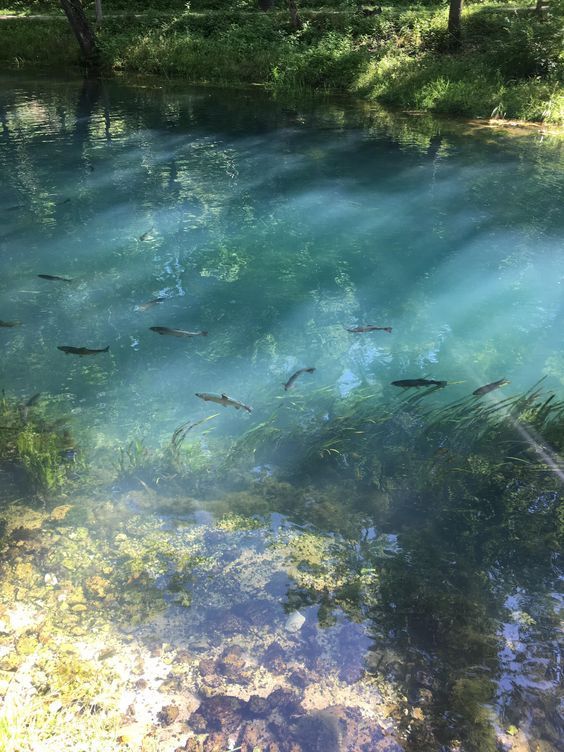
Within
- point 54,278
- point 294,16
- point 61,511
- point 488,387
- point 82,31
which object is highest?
point 294,16

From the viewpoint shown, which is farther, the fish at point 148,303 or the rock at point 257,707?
the fish at point 148,303

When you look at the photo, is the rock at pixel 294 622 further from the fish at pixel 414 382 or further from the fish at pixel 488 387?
the fish at pixel 488 387

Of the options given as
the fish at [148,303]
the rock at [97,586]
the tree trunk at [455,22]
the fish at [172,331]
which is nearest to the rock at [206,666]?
the rock at [97,586]

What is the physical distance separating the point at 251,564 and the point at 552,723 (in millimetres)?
1943

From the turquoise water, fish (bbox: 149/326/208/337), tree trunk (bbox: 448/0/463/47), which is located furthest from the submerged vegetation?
tree trunk (bbox: 448/0/463/47)

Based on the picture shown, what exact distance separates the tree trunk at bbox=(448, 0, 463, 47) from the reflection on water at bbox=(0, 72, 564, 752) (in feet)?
42.8

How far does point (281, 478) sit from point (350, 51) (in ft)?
66.9

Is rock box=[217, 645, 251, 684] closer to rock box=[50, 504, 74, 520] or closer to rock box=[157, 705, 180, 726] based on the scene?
rock box=[157, 705, 180, 726]

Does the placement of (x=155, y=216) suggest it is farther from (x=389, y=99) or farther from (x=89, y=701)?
(x=389, y=99)

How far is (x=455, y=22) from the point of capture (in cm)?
1966

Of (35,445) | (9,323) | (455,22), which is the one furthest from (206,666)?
(455,22)

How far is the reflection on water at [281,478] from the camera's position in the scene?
2885 mm

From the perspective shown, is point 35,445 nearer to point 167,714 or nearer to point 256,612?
point 256,612

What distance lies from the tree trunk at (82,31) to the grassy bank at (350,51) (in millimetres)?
693
